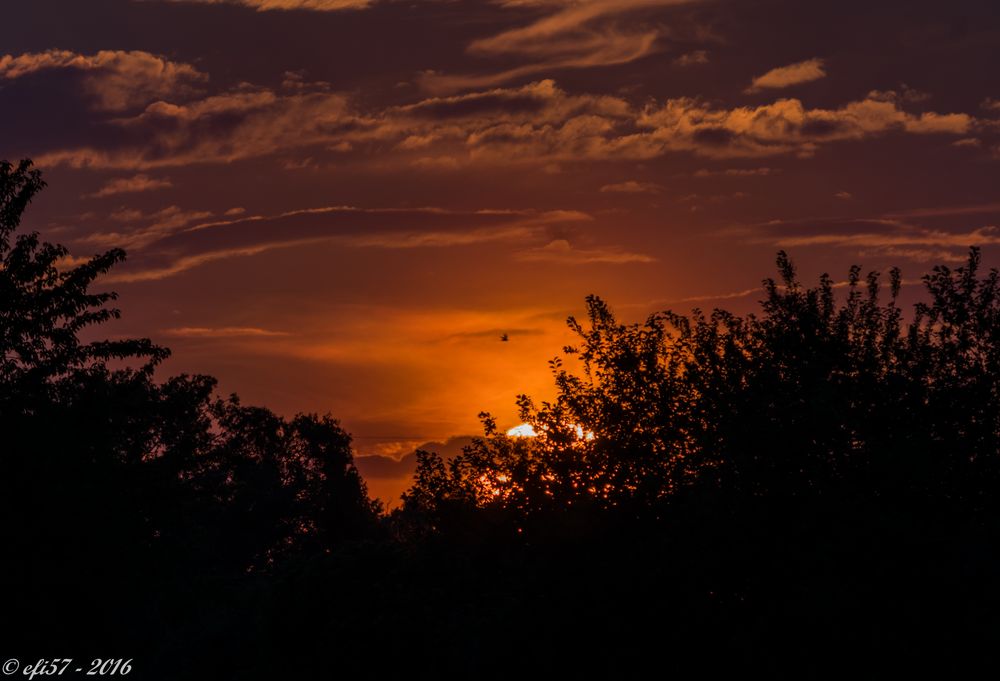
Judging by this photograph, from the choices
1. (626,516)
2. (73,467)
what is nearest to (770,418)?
(626,516)

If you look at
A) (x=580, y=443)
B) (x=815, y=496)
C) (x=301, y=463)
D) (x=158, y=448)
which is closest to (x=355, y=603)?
(x=580, y=443)

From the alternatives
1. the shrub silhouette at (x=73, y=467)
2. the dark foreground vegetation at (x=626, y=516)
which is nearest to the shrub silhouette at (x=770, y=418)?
the dark foreground vegetation at (x=626, y=516)

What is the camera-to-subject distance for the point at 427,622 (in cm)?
2166

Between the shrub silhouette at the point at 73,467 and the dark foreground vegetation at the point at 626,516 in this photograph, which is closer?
the dark foreground vegetation at the point at 626,516

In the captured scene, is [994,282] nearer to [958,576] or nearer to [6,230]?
[958,576]

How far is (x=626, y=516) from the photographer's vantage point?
799 inches

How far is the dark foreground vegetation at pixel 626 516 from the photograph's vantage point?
18.7 meters

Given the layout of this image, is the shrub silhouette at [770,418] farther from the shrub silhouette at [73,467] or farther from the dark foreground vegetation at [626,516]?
the shrub silhouette at [73,467]

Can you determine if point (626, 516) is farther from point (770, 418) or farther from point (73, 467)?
point (73, 467)

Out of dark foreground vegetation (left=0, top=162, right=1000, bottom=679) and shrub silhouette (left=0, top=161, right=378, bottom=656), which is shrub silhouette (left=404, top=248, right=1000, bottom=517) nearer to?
dark foreground vegetation (left=0, top=162, right=1000, bottom=679)

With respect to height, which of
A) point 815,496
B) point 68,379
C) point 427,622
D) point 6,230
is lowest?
point 427,622

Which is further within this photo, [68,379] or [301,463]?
[301,463]

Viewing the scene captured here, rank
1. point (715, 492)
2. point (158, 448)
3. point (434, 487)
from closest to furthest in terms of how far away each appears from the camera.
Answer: point (715, 492), point (434, 487), point (158, 448)

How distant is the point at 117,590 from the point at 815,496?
55.5 feet
